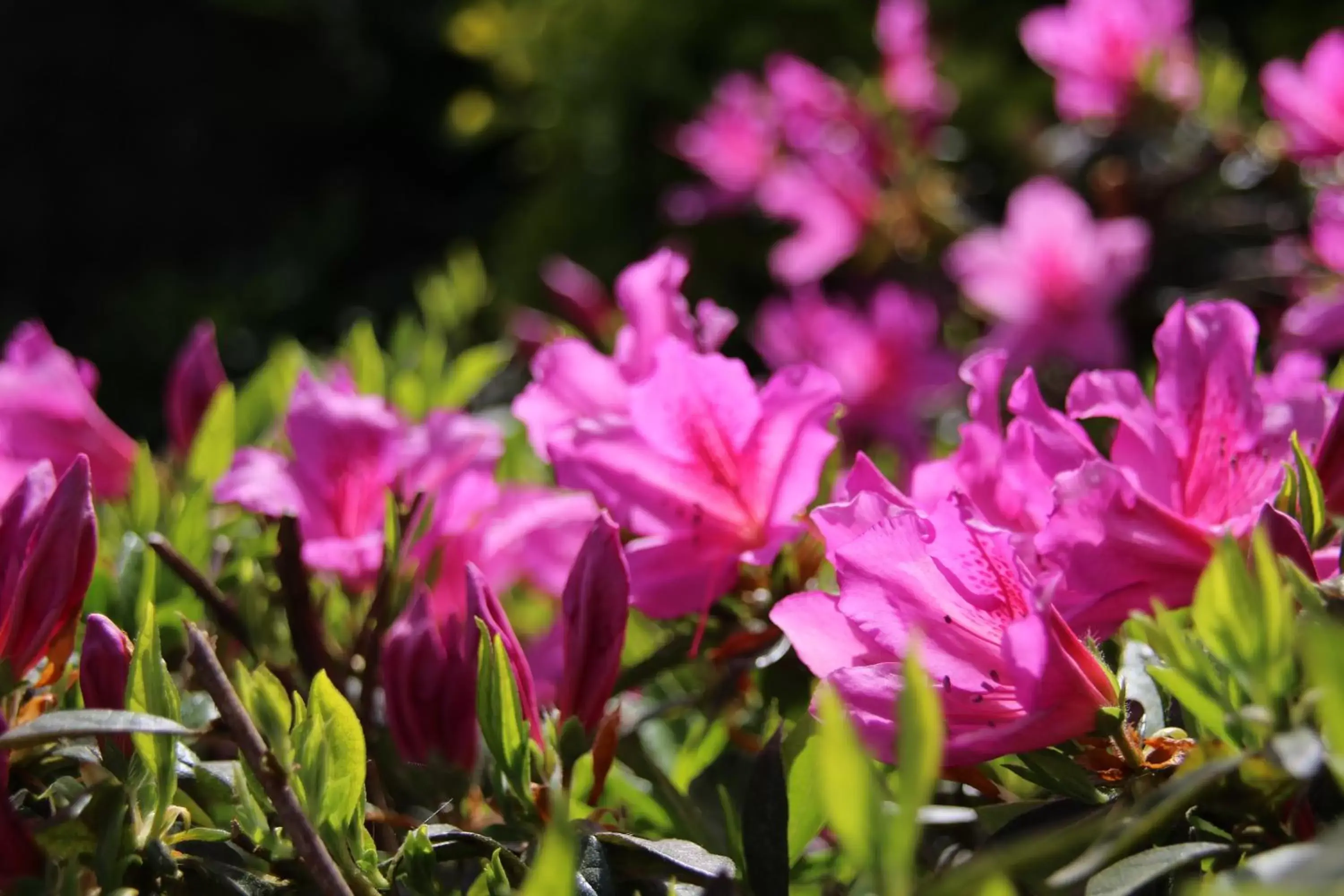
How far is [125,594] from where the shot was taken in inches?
35.9

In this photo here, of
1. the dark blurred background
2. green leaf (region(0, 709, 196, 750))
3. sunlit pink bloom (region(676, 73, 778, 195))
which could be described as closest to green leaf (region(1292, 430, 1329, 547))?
green leaf (region(0, 709, 196, 750))

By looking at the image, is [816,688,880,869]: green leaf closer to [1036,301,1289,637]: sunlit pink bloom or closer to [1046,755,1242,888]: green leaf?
[1046,755,1242,888]: green leaf

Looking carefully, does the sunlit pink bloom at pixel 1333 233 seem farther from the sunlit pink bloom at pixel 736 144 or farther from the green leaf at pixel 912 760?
the sunlit pink bloom at pixel 736 144

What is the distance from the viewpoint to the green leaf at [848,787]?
0.44 metres

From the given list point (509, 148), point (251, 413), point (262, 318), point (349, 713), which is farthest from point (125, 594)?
point (509, 148)

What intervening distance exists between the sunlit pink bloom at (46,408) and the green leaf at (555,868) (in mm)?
726

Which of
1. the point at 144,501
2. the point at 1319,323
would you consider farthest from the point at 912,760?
the point at 1319,323

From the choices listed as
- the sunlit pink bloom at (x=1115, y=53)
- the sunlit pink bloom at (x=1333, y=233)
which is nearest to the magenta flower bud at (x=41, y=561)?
the sunlit pink bloom at (x=1333, y=233)

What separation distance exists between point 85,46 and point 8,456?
6534 mm

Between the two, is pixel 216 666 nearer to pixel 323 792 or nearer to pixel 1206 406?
pixel 323 792

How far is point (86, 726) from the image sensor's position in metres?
0.56

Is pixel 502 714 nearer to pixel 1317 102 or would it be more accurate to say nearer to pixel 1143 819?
pixel 1143 819

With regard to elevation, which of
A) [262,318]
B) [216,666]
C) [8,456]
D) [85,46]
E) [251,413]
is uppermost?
[216,666]

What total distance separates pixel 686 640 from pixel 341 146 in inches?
263
